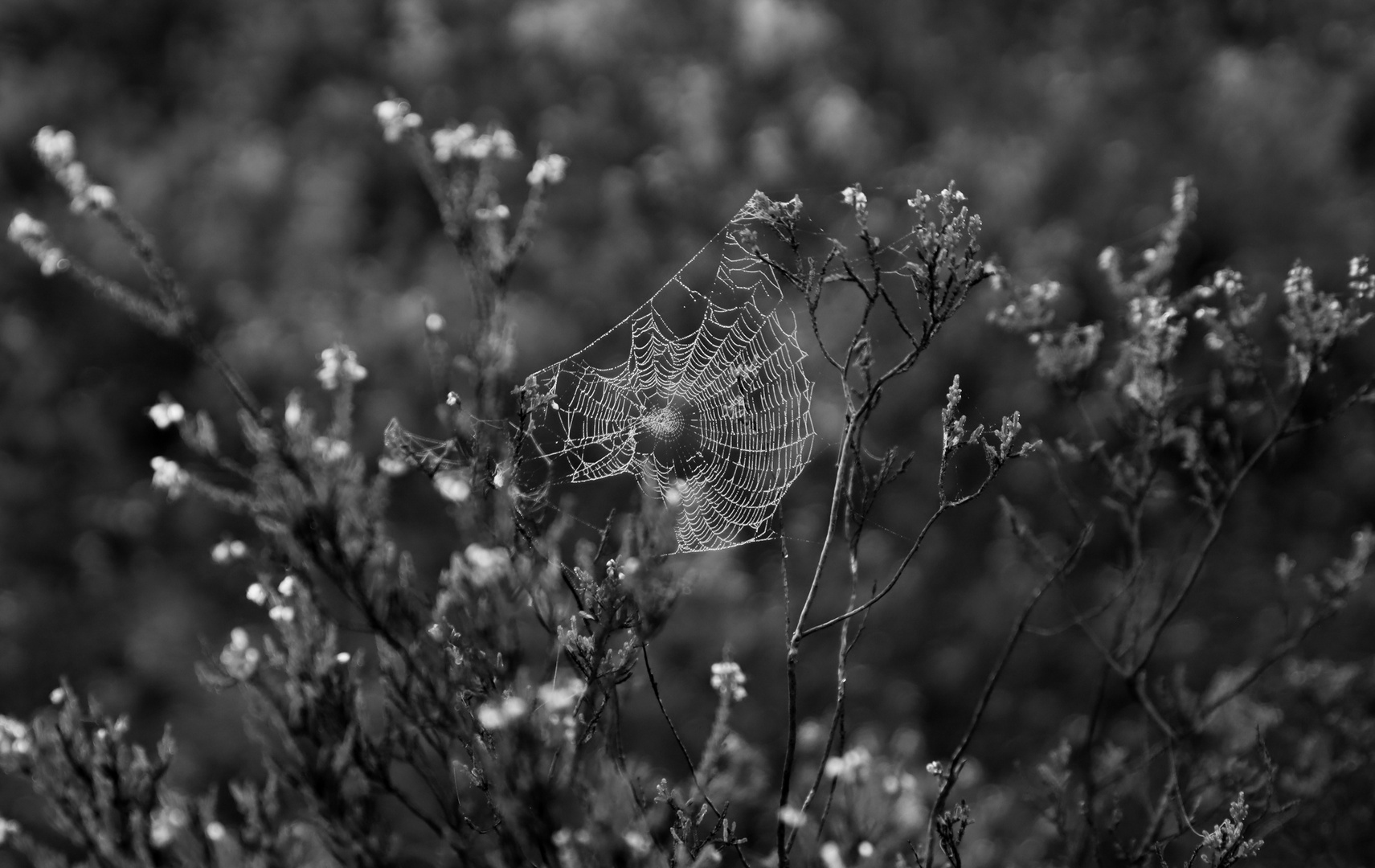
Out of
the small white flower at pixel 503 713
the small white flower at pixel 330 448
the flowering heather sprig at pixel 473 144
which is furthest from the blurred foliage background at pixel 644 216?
the small white flower at pixel 503 713

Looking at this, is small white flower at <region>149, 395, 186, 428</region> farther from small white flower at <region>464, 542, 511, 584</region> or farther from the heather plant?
small white flower at <region>464, 542, 511, 584</region>

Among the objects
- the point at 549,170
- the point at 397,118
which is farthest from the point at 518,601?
the point at 397,118

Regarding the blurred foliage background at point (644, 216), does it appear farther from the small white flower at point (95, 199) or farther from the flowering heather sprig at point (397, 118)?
the small white flower at point (95, 199)

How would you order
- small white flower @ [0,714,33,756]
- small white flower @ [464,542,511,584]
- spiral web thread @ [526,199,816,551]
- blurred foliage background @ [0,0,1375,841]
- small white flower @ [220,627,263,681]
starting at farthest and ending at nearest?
blurred foliage background @ [0,0,1375,841] < spiral web thread @ [526,199,816,551] < small white flower @ [0,714,33,756] < small white flower @ [220,627,263,681] < small white flower @ [464,542,511,584]

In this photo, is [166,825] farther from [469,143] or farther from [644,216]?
[644,216]

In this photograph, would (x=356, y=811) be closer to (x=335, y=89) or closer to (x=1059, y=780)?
(x=1059, y=780)

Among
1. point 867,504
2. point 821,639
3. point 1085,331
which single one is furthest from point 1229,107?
point 867,504

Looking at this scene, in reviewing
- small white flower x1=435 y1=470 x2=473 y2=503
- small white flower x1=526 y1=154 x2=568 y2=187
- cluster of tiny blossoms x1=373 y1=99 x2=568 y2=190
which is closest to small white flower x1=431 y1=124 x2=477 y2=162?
cluster of tiny blossoms x1=373 y1=99 x2=568 y2=190
